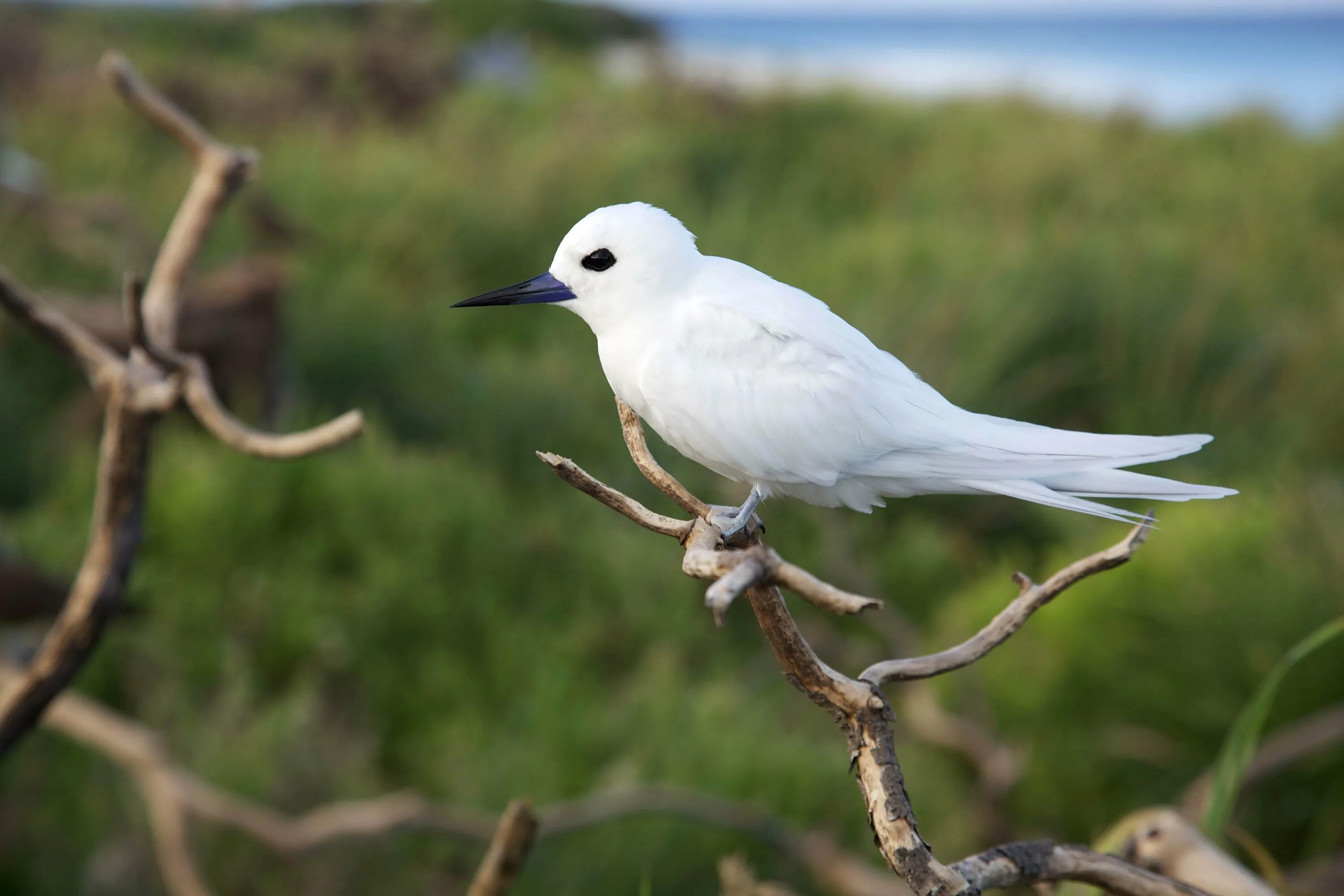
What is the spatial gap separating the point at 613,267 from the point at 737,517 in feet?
0.94

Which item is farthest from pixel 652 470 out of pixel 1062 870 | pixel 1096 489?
pixel 1062 870

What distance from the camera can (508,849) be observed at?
168 centimetres

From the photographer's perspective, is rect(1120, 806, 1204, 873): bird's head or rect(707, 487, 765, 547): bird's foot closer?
rect(707, 487, 765, 547): bird's foot

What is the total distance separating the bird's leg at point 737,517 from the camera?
1244 mm

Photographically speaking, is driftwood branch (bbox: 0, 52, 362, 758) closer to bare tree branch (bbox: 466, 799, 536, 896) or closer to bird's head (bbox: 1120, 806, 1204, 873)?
bare tree branch (bbox: 466, 799, 536, 896)

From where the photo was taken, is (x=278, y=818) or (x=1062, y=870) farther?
(x=278, y=818)

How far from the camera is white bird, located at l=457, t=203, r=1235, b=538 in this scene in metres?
1.16

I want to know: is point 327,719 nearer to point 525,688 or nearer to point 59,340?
point 525,688

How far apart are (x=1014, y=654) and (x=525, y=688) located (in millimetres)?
1789

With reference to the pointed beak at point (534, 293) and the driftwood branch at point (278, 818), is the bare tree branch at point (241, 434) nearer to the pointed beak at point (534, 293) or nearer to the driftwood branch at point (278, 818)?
the pointed beak at point (534, 293)

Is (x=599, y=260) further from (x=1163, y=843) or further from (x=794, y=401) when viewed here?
(x=1163, y=843)

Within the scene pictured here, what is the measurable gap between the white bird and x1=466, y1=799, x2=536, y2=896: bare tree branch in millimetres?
617

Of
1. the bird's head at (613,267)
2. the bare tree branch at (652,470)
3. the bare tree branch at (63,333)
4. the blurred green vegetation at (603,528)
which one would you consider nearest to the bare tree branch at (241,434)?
the bare tree branch at (63,333)

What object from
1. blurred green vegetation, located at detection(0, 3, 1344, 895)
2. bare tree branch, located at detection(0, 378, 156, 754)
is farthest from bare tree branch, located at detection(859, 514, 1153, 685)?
blurred green vegetation, located at detection(0, 3, 1344, 895)
